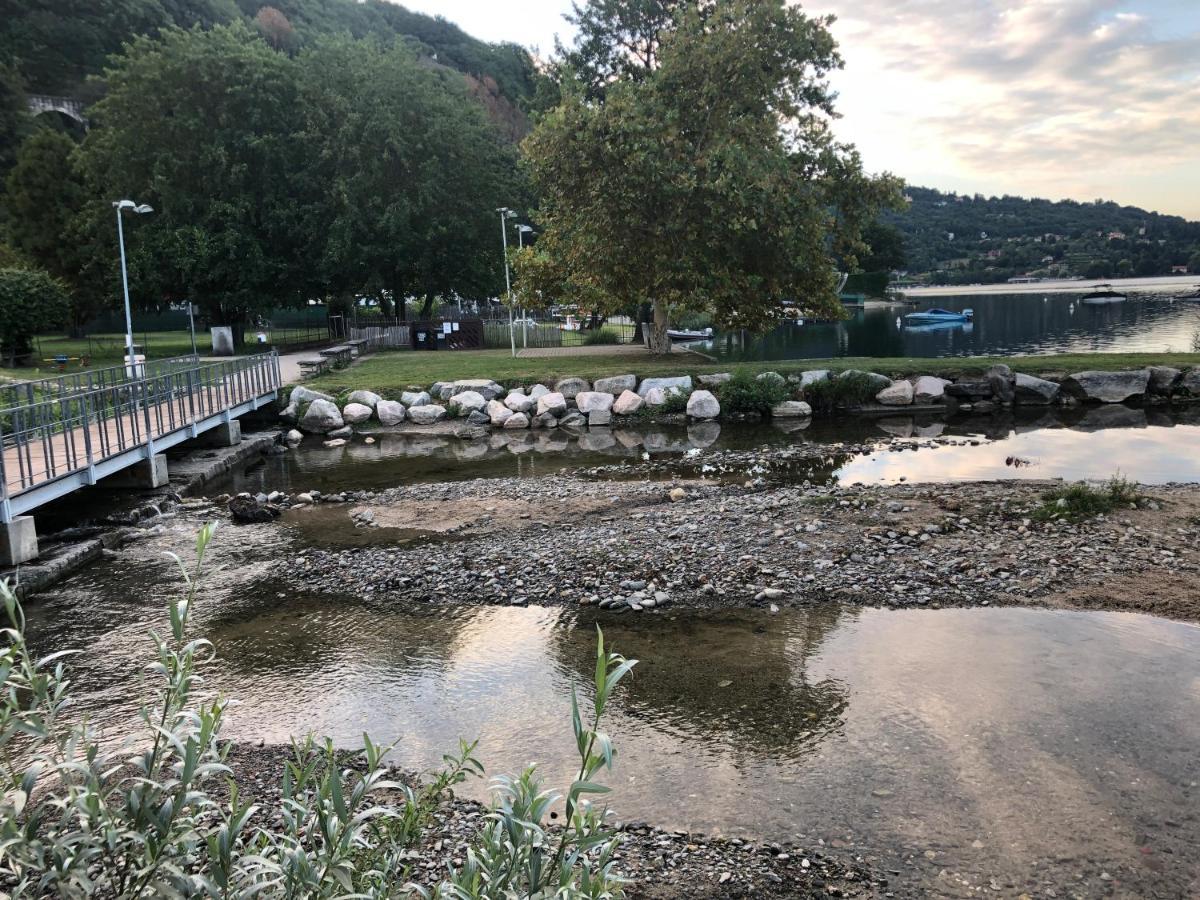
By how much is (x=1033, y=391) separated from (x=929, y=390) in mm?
3473

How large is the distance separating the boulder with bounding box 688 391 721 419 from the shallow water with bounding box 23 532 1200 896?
17804mm

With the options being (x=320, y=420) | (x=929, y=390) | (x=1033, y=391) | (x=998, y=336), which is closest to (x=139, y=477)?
(x=320, y=420)

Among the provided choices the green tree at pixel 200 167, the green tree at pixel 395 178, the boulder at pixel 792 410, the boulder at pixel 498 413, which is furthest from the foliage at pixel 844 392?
the green tree at pixel 200 167

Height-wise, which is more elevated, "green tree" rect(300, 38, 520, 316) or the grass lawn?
"green tree" rect(300, 38, 520, 316)

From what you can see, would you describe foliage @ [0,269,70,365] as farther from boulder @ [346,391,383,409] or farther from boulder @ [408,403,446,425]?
boulder @ [408,403,446,425]

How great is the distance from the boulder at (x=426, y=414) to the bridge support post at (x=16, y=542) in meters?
16.0

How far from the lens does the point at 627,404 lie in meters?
29.4

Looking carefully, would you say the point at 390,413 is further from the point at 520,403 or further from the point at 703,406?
the point at 703,406

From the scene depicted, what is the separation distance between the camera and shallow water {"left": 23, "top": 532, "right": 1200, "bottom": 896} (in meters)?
6.67

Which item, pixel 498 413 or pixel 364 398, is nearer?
pixel 498 413

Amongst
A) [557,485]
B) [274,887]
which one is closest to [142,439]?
[557,485]

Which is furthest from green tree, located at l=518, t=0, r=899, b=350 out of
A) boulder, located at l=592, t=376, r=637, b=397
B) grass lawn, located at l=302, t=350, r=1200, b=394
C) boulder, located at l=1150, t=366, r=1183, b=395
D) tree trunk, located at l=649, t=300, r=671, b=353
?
boulder, located at l=1150, t=366, r=1183, b=395

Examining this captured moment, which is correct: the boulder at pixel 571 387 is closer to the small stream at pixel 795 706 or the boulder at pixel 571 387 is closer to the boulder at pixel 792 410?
the boulder at pixel 792 410

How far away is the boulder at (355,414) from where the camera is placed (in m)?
29.0
